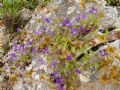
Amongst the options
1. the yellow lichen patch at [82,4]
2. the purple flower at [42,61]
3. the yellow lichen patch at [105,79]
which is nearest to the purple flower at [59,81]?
the purple flower at [42,61]

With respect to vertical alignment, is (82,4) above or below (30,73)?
above

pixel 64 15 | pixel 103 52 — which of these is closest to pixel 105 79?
pixel 103 52

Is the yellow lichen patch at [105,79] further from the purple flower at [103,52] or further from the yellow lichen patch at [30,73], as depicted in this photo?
the yellow lichen patch at [30,73]

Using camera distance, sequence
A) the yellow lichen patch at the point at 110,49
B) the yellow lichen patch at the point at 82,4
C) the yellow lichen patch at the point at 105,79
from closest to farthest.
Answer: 1. the yellow lichen patch at the point at 105,79
2. the yellow lichen patch at the point at 110,49
3. the yellow lichen patch at the point at 82,4

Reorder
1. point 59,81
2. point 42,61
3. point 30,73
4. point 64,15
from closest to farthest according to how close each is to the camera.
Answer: point 59,81, point 42,61, point 30,73, point 64,15

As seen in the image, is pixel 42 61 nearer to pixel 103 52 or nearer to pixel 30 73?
pixel 30 73

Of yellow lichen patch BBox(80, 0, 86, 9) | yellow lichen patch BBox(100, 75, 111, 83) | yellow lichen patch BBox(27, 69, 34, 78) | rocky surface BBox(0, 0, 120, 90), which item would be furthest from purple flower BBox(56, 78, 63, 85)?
yellow lichen patch BBox(80, 0, 86, 9)

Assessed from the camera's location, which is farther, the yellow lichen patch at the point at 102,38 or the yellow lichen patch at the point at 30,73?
the yellow lichen patch at the point at 30,73

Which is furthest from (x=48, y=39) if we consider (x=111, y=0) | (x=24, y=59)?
(x=111, y=0)

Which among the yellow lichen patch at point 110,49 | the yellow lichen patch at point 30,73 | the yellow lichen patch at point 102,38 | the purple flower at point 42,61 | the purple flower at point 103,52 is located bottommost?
the yellow lichen patch at point 30,73

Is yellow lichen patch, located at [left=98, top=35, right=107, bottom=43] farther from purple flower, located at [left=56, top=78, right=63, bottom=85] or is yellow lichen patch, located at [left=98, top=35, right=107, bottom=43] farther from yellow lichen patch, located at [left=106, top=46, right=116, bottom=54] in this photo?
purple flower, located at [left=56, top=78, right=63, bottom=85]

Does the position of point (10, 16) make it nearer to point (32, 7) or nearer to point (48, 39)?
point (32, 7)

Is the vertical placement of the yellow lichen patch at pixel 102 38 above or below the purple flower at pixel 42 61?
above
